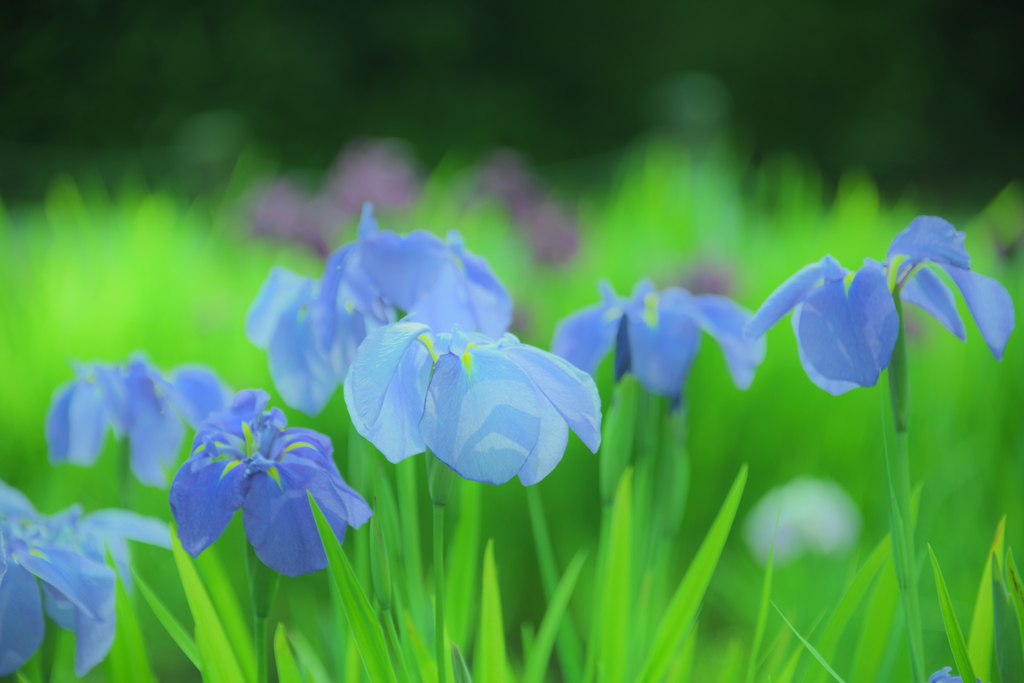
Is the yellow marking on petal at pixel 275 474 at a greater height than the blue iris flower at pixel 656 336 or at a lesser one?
lesser

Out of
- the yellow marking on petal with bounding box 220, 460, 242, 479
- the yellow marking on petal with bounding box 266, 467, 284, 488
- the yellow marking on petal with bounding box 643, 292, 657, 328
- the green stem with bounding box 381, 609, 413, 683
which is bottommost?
the green stem with bounding box 381, 609, 413, 683

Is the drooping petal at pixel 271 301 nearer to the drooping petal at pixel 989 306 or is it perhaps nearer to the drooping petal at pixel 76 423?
the drooping petal at pixel 76 423

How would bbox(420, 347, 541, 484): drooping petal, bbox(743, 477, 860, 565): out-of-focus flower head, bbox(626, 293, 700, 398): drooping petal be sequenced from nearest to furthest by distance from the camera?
bbox(420, 347, 541, 484): drooping petal
bbox(626, 293, 700, 398): drooping petal
bbox(743, 477, 860, 565): out-of-focus flower head

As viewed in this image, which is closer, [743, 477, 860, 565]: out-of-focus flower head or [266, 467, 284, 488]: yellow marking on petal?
[266, 467, 284, 488]: yellow marking on petal

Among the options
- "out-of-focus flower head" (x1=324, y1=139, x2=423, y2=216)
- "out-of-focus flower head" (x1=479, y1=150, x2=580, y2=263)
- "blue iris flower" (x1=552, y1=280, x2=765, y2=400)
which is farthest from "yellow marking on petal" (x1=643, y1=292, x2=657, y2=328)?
"out-of-focus flower head" (x1=324, y1=139, x2=423, y2=216)

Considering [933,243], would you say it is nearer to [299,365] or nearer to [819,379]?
[819,379]

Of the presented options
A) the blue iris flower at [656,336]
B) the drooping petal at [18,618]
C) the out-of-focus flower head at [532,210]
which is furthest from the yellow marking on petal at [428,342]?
the out-of-focus flower head at [532,210]

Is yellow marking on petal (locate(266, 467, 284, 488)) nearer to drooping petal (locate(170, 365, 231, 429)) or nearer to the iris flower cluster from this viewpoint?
the iris flower cluster

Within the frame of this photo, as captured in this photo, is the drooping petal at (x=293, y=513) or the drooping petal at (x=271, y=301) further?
the drooping petal at (x=271, y=301)
